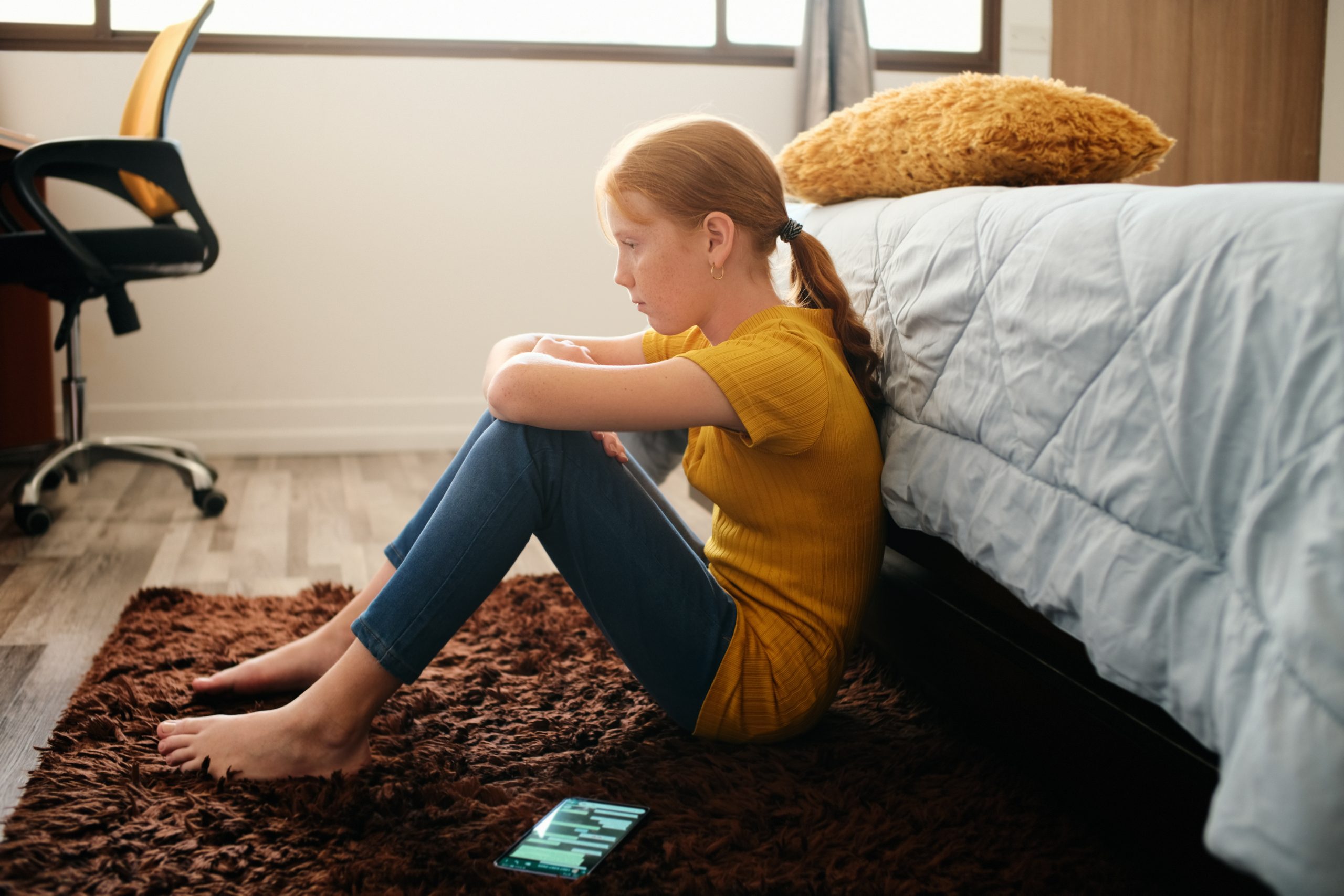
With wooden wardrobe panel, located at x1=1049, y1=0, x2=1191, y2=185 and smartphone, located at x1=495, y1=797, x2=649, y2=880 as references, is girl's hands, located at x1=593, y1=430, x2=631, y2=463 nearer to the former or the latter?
smartphone, located at x1=495, y1=797, x2=649, y2=880

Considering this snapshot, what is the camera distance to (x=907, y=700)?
1.31 m

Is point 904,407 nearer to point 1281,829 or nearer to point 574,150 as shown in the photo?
point 1281,829

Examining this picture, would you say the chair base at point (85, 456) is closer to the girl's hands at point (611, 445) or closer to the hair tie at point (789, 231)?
the girl's hands at point (611, 445)

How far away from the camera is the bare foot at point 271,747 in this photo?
105 centimetres

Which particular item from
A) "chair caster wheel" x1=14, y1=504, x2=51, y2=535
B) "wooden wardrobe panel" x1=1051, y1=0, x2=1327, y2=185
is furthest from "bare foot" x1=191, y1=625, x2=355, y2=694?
"wooden wardrobe panel" x1=1051, y1=0, x2=1327, y2=185

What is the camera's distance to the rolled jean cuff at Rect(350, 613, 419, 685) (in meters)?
1.01

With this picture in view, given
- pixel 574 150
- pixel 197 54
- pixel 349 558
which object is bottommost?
pixel 349 558

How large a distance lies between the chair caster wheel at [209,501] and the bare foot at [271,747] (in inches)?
51.3

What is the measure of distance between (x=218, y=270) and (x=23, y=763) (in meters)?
2.17

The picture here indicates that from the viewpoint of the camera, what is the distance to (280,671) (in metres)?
1.27

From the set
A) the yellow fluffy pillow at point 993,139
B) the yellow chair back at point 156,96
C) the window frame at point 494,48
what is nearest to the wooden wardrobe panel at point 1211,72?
the window frame at point 494,48

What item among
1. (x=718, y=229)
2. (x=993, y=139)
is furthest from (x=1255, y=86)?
(x=718, y=229)

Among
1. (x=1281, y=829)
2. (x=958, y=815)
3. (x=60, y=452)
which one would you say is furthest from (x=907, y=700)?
(x=60, y=452)

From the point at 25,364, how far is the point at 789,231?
252 centimetres
